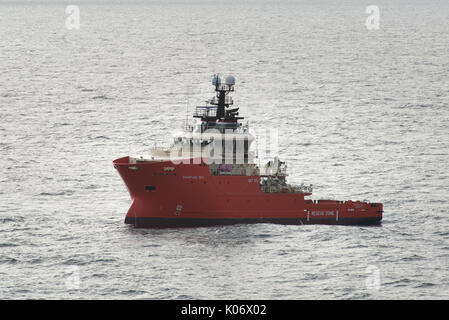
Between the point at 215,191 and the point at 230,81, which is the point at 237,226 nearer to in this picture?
the point at 215,191

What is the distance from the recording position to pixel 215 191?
195 feet

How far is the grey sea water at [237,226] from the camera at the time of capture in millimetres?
49125

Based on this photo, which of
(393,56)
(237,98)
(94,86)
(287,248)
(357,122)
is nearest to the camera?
(287,248)

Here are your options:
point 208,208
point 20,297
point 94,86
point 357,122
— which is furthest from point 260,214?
point 94,86

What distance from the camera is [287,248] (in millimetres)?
54531

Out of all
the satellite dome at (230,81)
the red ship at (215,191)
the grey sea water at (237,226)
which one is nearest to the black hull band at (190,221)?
the red ship at (215,191)

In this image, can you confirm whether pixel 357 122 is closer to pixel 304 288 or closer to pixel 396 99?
pixel 396 99

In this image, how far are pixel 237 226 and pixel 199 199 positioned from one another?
3184 mm

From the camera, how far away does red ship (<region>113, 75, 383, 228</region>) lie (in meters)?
58.9

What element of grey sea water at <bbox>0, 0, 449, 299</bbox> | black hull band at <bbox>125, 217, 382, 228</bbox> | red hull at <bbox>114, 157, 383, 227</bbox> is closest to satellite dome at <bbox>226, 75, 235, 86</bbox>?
red hull at <bbox>114, 157, 383, 227</bbox>

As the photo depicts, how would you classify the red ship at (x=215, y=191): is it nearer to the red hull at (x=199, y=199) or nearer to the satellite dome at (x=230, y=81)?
the red hull at (x=199, y=199)

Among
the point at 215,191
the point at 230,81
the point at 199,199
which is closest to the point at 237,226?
the point at 215,191

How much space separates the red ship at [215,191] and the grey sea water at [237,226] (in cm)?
136
